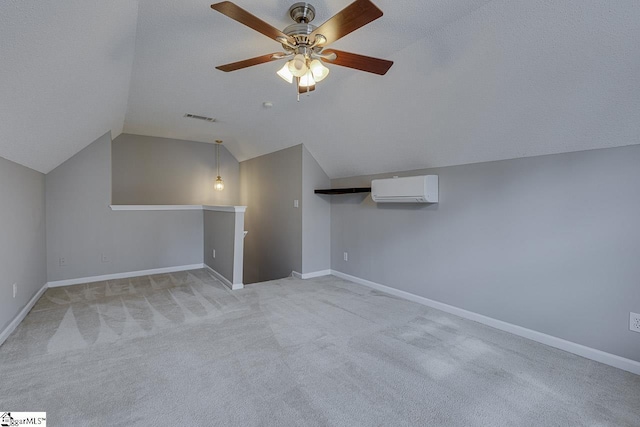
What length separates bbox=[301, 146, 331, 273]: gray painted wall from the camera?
14.7 feet

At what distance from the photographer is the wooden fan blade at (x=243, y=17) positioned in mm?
1450

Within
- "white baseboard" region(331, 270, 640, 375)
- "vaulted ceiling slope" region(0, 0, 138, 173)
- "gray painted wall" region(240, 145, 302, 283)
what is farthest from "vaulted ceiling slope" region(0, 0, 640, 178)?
"white baseboard" region(331, 270, 640, 375)

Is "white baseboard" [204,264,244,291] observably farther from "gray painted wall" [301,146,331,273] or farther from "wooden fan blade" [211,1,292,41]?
"wooden fan blade" [211,1,292,41]

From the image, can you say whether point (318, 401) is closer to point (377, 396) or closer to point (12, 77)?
point (377, 396)

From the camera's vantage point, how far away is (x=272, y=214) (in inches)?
205

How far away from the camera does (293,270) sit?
185 inches

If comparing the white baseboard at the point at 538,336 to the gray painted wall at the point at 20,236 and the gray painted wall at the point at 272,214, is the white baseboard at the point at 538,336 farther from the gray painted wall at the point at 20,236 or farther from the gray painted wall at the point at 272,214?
the gray painted wall at the point at 20,236

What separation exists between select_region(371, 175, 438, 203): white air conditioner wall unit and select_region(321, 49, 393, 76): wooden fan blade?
1.43 metres

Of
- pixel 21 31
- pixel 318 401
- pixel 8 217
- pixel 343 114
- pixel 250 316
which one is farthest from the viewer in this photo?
pixel 343 114

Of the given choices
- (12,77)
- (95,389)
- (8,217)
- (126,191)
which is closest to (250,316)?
(95,389)

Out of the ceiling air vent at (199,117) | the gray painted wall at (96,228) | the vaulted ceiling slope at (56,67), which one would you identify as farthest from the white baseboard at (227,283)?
the vaulted ceiling slope at (56,67)

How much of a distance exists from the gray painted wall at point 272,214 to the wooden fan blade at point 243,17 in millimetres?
2754

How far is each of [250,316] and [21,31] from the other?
258cm

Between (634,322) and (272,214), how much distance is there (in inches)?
172
